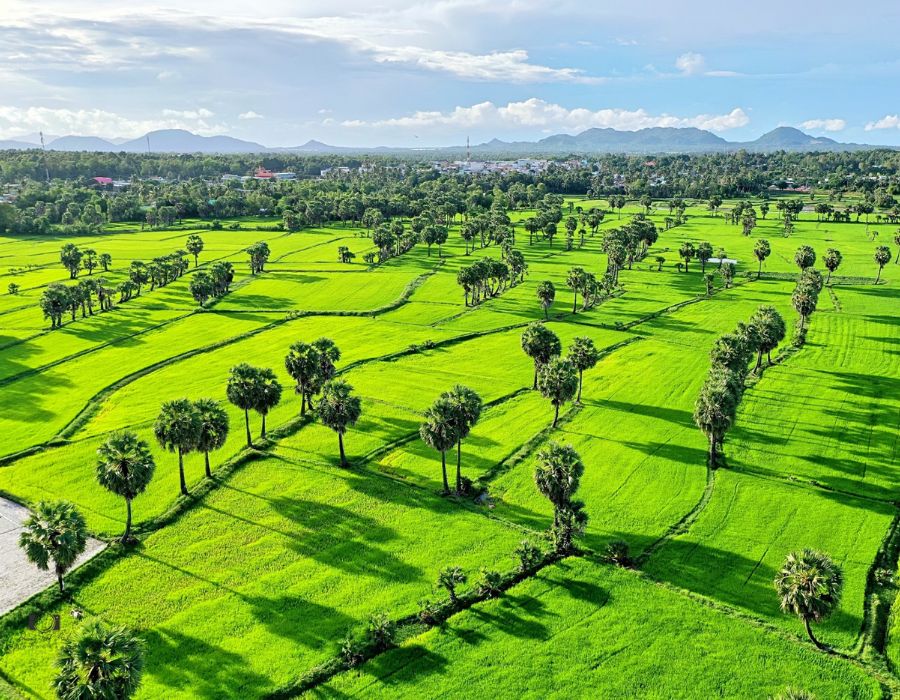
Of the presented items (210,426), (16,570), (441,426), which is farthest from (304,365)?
(16,570)

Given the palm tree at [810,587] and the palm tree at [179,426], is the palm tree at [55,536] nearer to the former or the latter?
the palm tree at [179,426]

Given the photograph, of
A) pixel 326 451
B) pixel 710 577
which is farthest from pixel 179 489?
pixel 710 577

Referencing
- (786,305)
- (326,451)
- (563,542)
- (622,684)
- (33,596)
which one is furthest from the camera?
(786,305)

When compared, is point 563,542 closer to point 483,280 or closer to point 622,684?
point 622,684

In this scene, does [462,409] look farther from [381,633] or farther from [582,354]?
[582,354]

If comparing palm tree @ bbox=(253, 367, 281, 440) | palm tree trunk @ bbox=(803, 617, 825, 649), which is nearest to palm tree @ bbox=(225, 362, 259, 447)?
palm tree @ bbox=(253, 367, 281, 440)

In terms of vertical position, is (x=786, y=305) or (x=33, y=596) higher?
(x=786, y=305)
